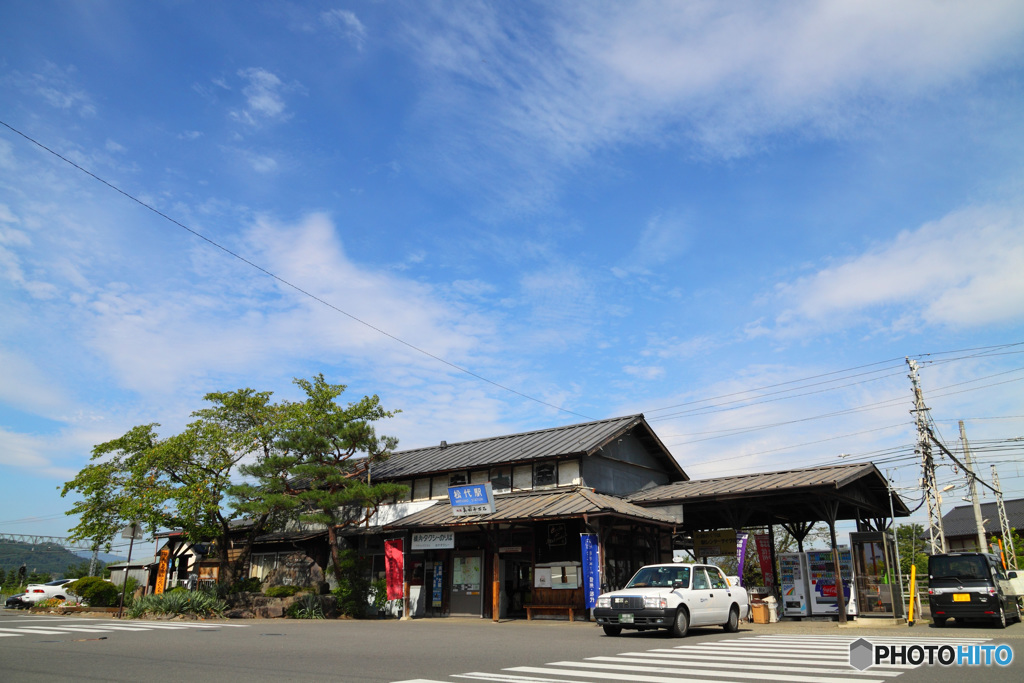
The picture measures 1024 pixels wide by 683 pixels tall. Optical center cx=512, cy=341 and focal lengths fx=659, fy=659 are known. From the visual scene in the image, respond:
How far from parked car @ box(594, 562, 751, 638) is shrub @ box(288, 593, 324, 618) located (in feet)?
41.7

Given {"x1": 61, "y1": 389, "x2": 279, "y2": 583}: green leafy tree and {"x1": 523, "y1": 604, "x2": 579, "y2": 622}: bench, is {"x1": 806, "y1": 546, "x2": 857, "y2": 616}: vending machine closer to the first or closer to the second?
{"x1": 523, "y1": 604, "x2": 579, "y2": 622}: bench

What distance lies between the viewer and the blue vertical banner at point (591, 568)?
1908 centimetres

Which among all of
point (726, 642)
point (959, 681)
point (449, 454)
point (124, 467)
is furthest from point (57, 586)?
point (959, 681)

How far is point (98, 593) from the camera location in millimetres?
26438

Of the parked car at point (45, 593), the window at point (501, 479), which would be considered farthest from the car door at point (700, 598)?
the parked car at point (45, 593)

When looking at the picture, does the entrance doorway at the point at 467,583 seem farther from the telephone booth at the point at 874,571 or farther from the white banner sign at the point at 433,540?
the telephone booth at the point at 874,571

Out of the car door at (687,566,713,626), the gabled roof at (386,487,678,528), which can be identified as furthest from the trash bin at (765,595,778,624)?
the car door at (687,566,713,626)

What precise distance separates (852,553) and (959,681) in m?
13.1

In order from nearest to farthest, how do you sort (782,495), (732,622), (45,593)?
1. (732,622)
2. (782,495)
3. (45,593)

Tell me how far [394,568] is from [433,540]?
7.38 feet

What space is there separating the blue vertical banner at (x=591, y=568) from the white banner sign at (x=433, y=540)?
5437 millimetres

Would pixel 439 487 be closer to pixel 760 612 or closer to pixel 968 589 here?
pixel 760 612

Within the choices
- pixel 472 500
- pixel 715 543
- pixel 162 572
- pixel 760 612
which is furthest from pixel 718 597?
pixel 162 572

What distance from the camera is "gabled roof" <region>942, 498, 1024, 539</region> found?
5328cm
